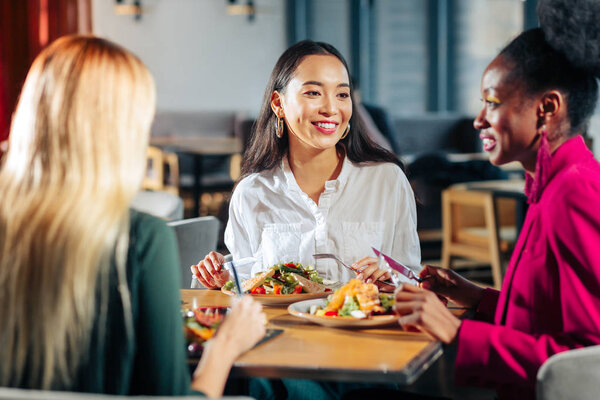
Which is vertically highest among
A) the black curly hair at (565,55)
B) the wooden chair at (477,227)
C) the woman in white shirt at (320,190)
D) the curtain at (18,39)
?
the curtain at (18,39)

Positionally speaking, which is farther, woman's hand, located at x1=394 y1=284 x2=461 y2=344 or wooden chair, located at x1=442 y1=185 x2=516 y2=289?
wooden chair, located at x1=442 y1=185 x2=516 y2=289

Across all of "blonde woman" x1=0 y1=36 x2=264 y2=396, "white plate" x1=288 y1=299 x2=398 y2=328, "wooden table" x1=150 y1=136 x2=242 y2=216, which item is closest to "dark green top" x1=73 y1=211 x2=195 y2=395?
"blonde woman" x1=0 y1=36 x2=264 y2=396

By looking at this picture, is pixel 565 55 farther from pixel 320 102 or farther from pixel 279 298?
pixel 320 102

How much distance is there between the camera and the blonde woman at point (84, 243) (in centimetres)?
100

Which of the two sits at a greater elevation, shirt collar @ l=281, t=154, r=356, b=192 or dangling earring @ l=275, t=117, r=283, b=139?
dangling earring @ l=275, t=117, r=283, b=139

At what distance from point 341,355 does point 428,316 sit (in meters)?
0.18

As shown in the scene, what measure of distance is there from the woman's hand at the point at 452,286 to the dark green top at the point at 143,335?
2.46ft

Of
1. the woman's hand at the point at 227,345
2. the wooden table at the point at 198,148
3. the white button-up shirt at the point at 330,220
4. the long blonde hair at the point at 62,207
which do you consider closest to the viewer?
the long blonde hair at the point at 62,207

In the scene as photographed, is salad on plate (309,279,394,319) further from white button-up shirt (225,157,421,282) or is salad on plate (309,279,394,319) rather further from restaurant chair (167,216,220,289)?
restaurant chair (167,216,220,289)

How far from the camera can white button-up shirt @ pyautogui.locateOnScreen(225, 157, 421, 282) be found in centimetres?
206

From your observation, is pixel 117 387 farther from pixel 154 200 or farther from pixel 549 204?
pixel 154 200

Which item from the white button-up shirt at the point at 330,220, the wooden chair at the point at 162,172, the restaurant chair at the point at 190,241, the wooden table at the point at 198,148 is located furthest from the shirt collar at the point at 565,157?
the wooden chair at the point at 162,172

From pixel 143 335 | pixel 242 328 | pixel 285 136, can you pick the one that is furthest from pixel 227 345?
pixel 285 136

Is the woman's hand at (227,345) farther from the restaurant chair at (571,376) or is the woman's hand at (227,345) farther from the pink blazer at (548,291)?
the restaurant chair at (571,376)
